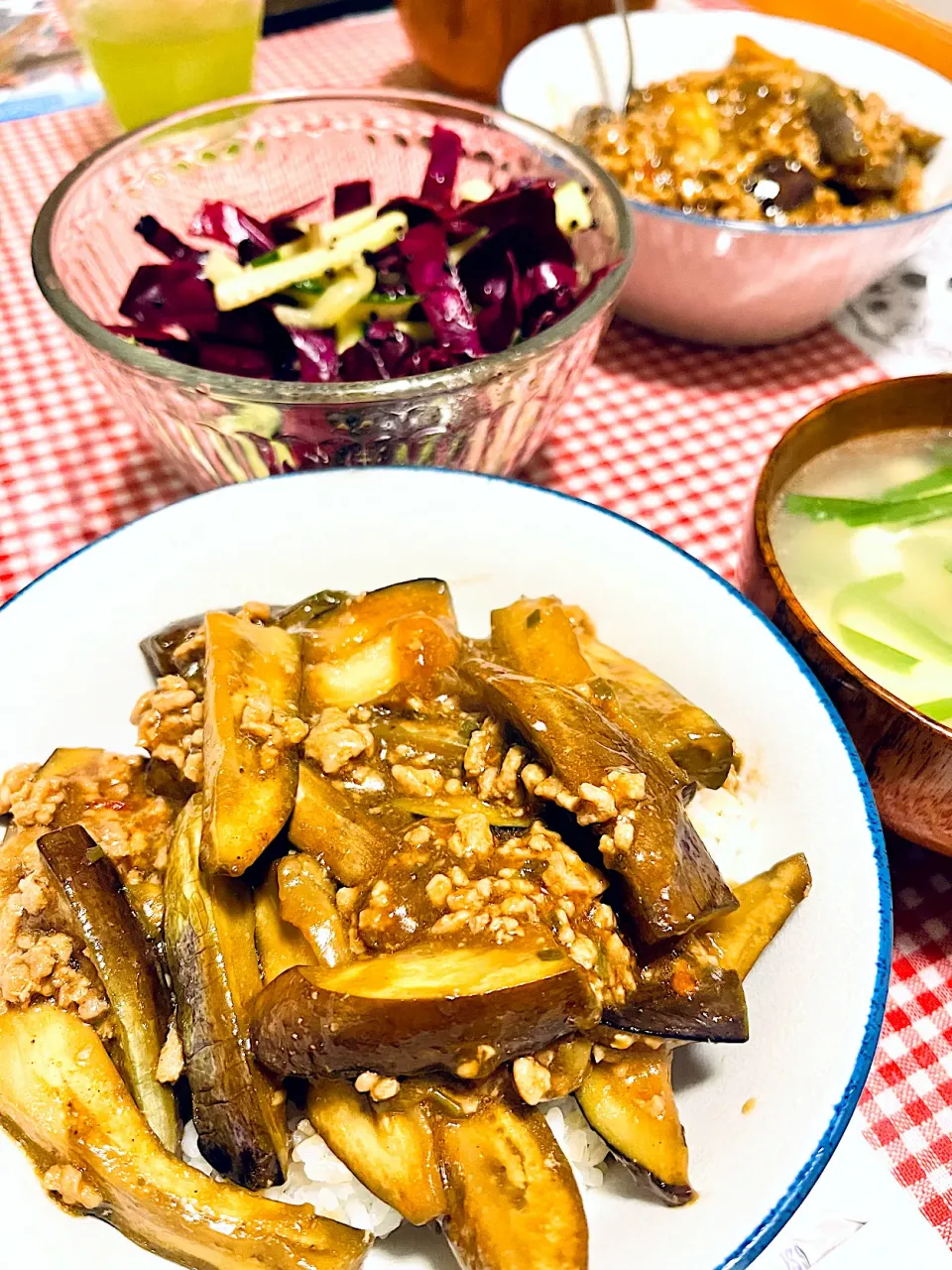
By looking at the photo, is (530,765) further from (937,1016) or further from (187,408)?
(187,408)

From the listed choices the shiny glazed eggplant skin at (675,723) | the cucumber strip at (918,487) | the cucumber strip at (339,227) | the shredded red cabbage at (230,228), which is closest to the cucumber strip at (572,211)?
the cucumber strip at (339,227)

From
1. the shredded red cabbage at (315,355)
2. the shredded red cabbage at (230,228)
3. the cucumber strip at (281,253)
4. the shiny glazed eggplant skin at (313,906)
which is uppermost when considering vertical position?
the shredded red cabbage at (230,228)

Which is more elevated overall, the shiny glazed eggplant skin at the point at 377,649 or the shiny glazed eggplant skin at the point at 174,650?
the shiny glazed eggplant skin at the point at 174,650

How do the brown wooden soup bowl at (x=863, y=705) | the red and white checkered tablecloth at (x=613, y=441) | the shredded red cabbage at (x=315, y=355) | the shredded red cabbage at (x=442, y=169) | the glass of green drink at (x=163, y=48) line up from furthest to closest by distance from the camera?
the glass of green drink at (x=163, y=48), the shredded red cabbage at (x=442, y=169), the red and white checkered tablecloth at (x=613, y=441), the shredded red cabbage at (x=315, y=355), the brown wooden soup bowl at (x=863, y=705)

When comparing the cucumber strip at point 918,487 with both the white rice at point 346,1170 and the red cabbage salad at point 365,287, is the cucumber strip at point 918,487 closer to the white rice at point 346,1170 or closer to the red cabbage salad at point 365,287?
the red cabbage salad at point 365,287

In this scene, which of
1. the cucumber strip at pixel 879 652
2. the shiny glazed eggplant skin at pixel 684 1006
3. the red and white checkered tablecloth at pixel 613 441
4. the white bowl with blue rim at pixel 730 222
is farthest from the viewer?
the white bowl with blue rim at pixel 730 222

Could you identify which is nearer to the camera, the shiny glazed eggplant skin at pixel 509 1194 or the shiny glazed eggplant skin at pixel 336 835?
the shiny glazed eggplant skin at pixel 509 1194

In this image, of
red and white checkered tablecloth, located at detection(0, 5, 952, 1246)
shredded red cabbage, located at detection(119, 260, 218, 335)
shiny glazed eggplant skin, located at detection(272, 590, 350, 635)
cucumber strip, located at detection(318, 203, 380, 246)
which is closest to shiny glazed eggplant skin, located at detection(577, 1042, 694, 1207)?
red and white checkered tablecloth, located at detection(0, 5, 952, 1246)
